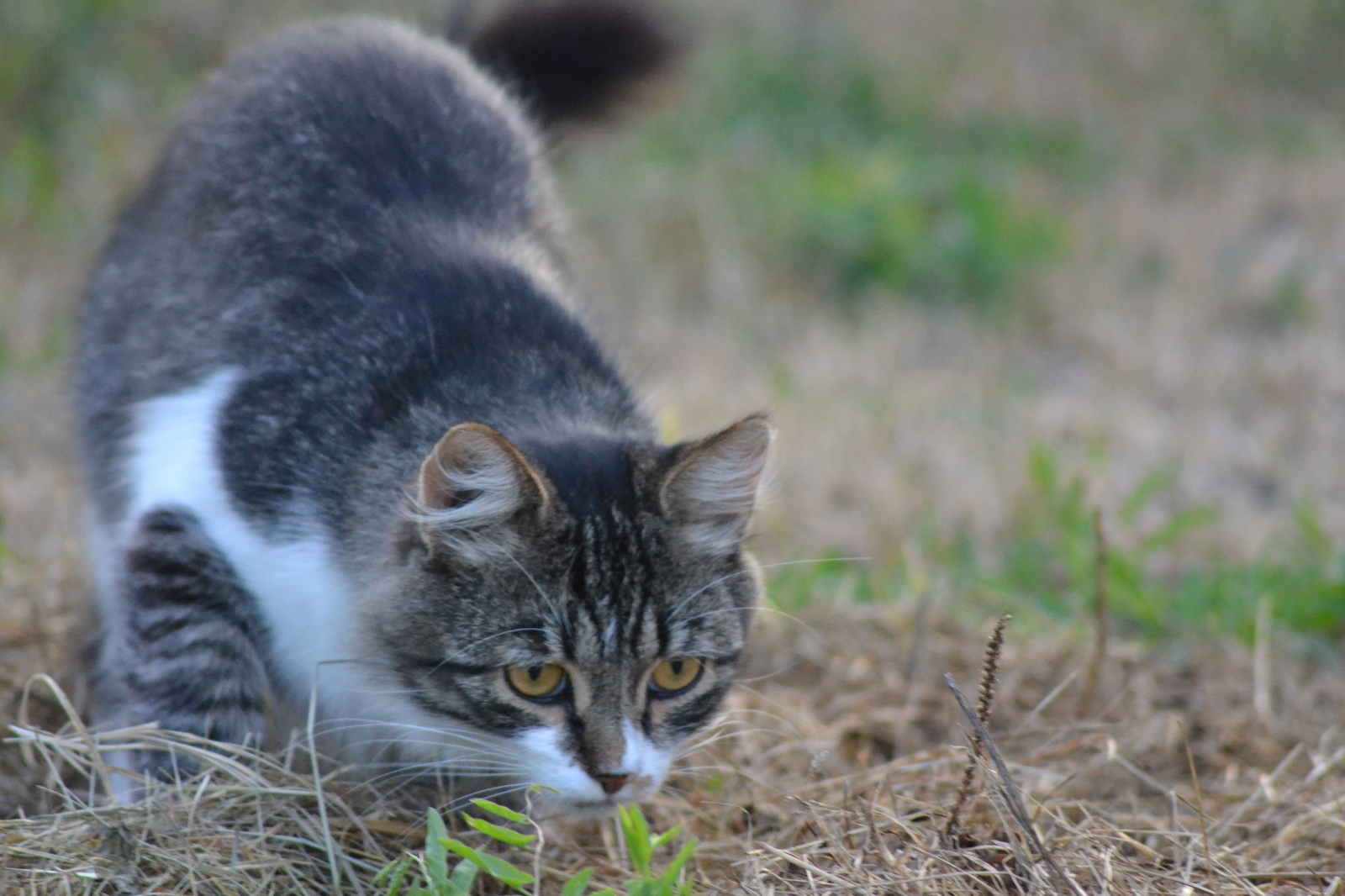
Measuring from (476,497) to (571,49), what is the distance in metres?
2.37

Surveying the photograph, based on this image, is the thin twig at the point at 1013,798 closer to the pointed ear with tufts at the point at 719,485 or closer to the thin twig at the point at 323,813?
the pointed ear with tufts at the point at 719,485

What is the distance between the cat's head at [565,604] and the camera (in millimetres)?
2342

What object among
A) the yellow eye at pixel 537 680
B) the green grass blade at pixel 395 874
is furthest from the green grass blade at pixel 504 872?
the yellow eye at pixel 537 680

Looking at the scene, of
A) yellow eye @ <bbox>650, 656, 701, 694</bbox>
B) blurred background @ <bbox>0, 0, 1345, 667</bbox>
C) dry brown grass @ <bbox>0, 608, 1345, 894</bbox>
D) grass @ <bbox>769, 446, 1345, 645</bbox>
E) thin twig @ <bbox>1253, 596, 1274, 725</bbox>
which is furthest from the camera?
blurred background @ <bbox>0, 0, 1345, 667</bbox>

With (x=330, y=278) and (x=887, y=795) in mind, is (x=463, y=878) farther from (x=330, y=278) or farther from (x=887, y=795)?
(x=330, y=278)

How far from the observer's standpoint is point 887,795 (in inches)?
100

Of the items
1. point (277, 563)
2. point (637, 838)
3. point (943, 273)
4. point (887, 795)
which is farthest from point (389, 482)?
point (943, 273)

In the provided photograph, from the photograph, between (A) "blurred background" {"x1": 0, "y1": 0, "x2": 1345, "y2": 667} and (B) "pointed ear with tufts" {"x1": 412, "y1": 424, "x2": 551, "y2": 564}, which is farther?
(A) "blurred background" {"x1": 0, "y1": 0, "x2": 1345, "y2": 667}

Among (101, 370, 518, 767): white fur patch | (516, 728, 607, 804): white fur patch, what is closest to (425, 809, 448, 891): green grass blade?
(516, 728, 607, 804): white fur patch

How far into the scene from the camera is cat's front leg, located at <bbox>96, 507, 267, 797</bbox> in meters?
2.56

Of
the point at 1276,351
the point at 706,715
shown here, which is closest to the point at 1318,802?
the point at 706,715

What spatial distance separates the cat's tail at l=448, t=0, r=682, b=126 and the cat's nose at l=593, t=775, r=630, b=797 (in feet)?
8.32

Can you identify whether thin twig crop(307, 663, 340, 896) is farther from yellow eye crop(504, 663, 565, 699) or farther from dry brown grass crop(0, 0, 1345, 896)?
yellow eye crop(504, 663, 565, 699)

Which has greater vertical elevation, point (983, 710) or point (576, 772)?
point (576, 772)
